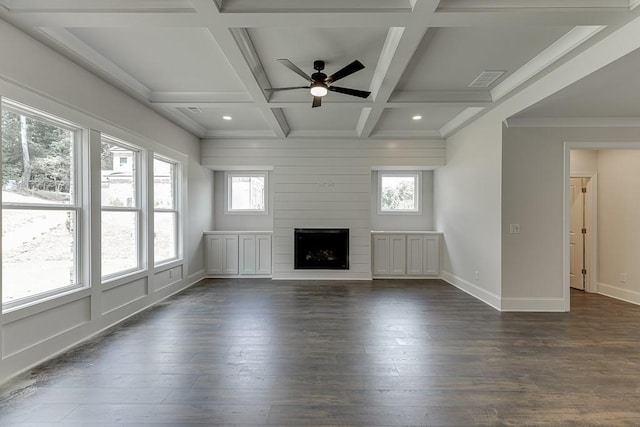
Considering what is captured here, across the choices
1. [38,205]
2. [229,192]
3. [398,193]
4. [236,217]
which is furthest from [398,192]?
[38,205]

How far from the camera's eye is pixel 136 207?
13.3 ft

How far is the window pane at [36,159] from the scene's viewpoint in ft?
7.93

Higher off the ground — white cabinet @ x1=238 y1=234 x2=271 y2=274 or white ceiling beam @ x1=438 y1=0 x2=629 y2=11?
white ceiling beam @ x1=438 y1=0 x2=629 y2=11

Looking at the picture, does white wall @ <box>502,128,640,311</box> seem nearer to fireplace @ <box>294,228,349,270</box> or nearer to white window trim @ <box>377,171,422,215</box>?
white window trim @ <box>377,171,422,215</box>

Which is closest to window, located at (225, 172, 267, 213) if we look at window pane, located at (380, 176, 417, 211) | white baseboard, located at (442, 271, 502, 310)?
window pane, located at (380, 176, 417, 211)

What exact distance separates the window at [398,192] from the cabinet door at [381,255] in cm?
80

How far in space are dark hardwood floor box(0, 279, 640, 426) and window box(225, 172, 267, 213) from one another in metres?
2.86

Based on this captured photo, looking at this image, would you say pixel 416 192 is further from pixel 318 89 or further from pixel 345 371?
pixel 345 371

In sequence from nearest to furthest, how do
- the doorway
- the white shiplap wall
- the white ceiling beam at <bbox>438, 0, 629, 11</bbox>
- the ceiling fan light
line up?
1. the white ceiling beam at <bbox>438, 0, 629, 11</bbox>
2. the ceiling fan light
3. the doorway
4. the white shiplap wall

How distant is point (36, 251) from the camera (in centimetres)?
267

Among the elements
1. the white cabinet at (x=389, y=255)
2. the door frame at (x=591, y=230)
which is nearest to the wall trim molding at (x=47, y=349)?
the white cabinet at (x=389, y=255)

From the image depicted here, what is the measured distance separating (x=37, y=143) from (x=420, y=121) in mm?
4983

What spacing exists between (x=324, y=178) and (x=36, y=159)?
413cm

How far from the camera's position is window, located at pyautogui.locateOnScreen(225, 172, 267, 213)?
645cm
